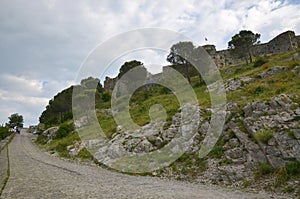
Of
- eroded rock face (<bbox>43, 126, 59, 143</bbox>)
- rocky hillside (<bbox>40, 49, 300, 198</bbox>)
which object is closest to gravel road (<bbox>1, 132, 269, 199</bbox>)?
rocky hillside (<bbox>40, 49, 300, 198</bbox>)

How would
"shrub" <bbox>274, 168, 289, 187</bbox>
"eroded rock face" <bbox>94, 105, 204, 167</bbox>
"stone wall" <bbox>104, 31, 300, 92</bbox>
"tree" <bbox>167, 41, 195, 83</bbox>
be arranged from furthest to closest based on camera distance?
"stone wall" <bbox>104, 31, 300, 92</bbox>
"tree" <bbox>167, 41, 195, 83</bbox>
"eroded rock face" <bbox>94, 105, 204, 167</bbox>
"shrub" <bbox>274, 168, 289, 187</bbox>

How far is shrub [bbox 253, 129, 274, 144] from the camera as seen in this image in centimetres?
1260

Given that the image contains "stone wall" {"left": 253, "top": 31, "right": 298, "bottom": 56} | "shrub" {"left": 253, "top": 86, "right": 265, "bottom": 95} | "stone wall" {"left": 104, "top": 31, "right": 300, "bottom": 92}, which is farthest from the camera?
"stone wall" {"left": 104, "top": 31, "right": 300, "bottom": 92}

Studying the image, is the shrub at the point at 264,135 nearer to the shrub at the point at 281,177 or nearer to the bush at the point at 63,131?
the shrub at the point at 281,177

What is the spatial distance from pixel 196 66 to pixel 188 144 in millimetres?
32853

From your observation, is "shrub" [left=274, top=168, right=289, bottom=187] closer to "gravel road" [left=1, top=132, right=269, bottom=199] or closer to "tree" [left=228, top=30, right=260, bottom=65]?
"gravel road" [left=1, top=132, right=269, bottom=199]

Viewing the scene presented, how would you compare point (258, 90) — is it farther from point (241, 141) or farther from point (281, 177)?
point (281, 177)

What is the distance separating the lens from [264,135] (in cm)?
1277

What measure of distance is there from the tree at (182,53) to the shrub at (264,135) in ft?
108

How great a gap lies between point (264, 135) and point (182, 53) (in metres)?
34.4

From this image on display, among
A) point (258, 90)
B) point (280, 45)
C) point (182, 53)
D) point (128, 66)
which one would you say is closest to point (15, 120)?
point (128, 66)

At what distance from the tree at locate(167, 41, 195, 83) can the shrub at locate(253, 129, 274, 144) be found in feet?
108

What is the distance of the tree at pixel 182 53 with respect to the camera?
Result: 4503 cm

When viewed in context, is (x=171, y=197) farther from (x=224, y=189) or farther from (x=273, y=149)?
(x=273, y=149)
